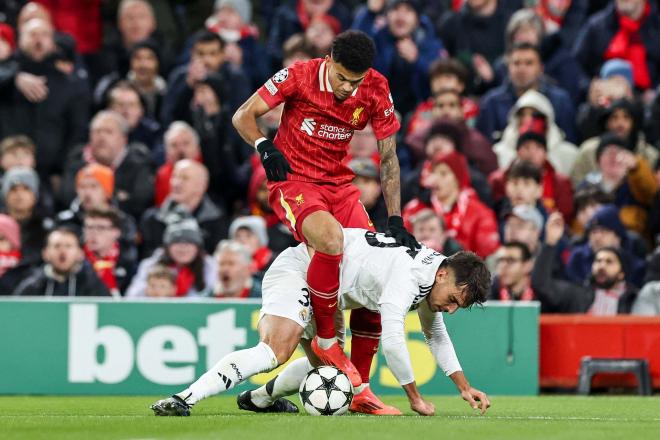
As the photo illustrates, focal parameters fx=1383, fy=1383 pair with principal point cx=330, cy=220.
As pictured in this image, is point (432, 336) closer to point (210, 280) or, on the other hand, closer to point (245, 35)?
point (210, 280)

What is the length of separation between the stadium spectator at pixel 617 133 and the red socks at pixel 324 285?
6.23 m

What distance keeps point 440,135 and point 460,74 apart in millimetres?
967

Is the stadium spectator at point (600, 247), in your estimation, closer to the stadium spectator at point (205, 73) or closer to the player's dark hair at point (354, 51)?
the stadium spectator at point (205, 73)

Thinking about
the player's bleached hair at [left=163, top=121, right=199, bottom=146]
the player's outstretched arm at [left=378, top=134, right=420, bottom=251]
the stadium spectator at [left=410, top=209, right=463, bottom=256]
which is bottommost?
the stadium spectator at [left=410, top=209, right=463, bottom=256]

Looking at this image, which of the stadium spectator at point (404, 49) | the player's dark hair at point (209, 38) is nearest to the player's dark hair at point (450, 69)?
the stadium spectator at point (404, 49)

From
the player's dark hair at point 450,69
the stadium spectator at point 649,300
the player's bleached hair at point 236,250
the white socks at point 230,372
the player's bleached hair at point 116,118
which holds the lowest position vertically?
the white socks at point 230,372

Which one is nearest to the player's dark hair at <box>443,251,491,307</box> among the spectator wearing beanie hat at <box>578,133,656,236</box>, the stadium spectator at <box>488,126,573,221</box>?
the stadium spectator at <box>488,126,573,221</box>

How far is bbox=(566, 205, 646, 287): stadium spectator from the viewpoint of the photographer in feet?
42.4

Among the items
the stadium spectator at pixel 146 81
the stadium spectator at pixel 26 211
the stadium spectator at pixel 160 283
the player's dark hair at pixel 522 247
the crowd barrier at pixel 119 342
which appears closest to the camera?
the crowd barrier at pixel 119 342

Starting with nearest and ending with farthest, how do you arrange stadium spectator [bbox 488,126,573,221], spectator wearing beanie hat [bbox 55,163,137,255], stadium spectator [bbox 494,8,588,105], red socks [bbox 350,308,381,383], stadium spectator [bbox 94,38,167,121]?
red socks [bbox 350,308,381,383] → spectator wearing beanie hat [bbox 55,163,137,255] → stadium spectator [bbox 488,126,573,221] → stadium spectator [bbox 94,38,167,121] → stadium spectator [bbox 494,8,588,105]

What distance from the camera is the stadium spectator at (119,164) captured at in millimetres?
14500

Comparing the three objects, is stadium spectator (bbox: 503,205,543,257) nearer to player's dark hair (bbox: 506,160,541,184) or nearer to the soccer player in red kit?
player's dark hair (bbox: 506,160,541,184)

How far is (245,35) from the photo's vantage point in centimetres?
1634

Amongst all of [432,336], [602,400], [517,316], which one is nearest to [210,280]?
[517,316]
